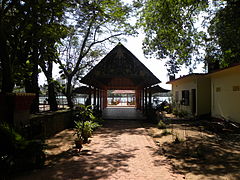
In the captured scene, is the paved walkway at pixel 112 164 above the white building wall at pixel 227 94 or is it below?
below

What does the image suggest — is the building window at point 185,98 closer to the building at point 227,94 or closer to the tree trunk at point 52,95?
the building at point 227,94

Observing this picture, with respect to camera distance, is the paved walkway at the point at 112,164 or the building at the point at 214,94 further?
the building at the point at 214,94

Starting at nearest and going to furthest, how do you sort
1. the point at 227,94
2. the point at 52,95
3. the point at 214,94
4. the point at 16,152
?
the point at 16,152, the point at 227,94, the point at 214,94, the point at 52,95

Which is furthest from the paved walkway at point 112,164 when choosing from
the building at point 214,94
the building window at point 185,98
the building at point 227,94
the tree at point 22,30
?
the building window at point 185,98

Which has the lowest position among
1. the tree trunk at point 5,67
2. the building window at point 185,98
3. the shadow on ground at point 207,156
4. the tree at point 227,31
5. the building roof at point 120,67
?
the shadow on ground at point 207,156

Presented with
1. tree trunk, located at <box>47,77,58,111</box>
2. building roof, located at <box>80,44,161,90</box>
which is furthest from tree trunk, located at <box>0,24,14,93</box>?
tree trunk, located at <box>47,77,58,111</box>

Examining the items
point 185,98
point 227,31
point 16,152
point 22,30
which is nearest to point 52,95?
point 22,30

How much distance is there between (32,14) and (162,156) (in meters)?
5.64

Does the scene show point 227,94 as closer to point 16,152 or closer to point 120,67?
point 120,67

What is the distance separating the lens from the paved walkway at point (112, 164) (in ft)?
14.7

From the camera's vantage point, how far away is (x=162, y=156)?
6082mm

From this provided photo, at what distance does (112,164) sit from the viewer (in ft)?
17.3

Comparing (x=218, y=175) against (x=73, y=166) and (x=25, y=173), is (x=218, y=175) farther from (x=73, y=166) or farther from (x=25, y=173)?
(x=25, y=173)

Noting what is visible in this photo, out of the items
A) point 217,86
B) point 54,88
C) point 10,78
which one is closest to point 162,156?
point 10,78
